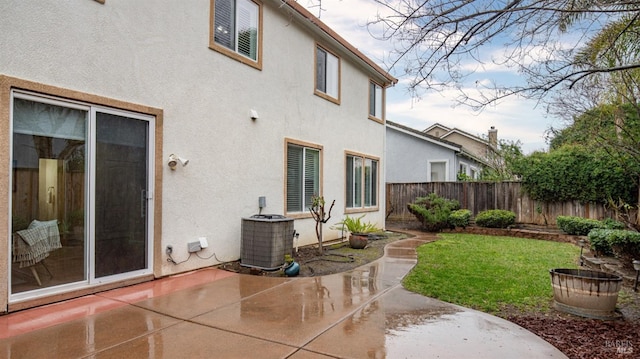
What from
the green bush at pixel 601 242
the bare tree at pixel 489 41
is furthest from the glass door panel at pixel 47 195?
the green bush at pixel 601 242

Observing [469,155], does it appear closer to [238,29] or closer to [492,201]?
[492,201]

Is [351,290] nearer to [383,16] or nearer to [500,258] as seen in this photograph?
[383,16]

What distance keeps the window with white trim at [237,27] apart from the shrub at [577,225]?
1075 cm

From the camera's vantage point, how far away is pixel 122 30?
5.16 meters

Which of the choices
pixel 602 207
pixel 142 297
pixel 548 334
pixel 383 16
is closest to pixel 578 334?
pixel 548 334

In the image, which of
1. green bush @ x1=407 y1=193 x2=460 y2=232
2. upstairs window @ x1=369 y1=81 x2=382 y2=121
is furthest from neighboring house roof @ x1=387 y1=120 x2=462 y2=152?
upstairs window @ x1=369 y1=81 x2=382 y2=121

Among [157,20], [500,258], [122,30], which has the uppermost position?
[157,20]

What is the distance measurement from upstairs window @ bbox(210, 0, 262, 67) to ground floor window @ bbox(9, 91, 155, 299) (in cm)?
222

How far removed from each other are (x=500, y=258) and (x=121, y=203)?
7590mm

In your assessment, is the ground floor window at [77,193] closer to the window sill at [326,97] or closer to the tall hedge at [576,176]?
the window sill at [326,97]

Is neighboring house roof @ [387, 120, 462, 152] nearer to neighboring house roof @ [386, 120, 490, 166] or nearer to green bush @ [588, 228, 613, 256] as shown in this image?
neighboring house roof @ [386, 120, 490, 166]

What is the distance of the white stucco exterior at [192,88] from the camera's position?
14.5 feet

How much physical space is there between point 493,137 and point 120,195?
1005 inches

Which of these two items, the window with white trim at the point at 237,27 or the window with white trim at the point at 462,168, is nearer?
the window with white trim at the point at 237,27
